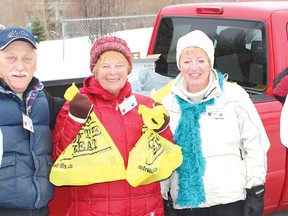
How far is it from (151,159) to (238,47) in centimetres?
199

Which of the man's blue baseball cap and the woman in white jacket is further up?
the man's blue baseball cap

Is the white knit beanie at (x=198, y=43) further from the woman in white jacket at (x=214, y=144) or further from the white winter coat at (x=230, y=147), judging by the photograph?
the white winter coat at (x=230, y=147)

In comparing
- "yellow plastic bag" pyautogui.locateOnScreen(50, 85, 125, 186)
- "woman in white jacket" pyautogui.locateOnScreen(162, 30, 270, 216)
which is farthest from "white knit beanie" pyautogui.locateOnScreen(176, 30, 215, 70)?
"yellow plastic bag" pyautogui.locateOnScreen(50, 85, 125, 186)

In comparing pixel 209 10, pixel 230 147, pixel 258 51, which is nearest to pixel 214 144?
pixel 230 147

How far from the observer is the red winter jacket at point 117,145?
7.97ft

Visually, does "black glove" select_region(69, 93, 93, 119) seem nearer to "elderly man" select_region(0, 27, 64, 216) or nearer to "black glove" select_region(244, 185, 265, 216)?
"elderly man" select_region(0, 27, 64, 216)

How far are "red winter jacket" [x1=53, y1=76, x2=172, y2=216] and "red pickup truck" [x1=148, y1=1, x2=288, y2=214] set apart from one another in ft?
4.19

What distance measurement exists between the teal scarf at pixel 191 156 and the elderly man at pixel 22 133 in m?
0.79

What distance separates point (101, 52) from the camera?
252 centimetres

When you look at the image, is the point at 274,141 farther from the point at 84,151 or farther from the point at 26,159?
the point at 26,159

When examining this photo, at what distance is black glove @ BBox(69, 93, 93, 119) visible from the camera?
91.4 inches

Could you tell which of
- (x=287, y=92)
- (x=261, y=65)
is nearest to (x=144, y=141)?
(x=287, y=92)

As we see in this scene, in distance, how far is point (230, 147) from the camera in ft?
8.78

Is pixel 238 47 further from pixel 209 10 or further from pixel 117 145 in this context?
pixel 117 145
